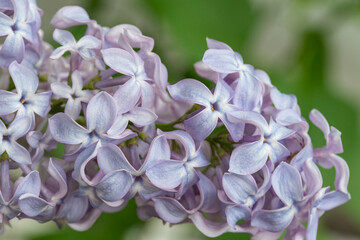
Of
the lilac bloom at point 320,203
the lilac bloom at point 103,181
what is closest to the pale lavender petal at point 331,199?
the lilac bloom at point 320,203

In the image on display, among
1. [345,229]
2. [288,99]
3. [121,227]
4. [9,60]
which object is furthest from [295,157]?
[345,229]

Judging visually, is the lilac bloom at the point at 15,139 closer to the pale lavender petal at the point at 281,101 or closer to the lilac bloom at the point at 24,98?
the lilac bloom at the point at 24,98

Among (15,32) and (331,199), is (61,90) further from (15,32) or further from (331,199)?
(331,199)

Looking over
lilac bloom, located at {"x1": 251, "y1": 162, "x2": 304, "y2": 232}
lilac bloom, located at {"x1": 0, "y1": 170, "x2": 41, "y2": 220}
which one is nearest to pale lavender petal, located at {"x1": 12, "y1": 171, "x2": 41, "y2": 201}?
lilac bloom, located at {"x1": 0, "y1": 170, "x2": 41, "y2": 220}

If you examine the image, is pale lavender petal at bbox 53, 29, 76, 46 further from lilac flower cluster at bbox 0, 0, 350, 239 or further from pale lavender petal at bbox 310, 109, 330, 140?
pale lavender petal at bbox 310, 109, 330, 140

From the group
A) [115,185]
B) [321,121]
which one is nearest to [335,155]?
[321,121]

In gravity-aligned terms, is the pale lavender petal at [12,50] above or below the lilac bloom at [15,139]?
above
